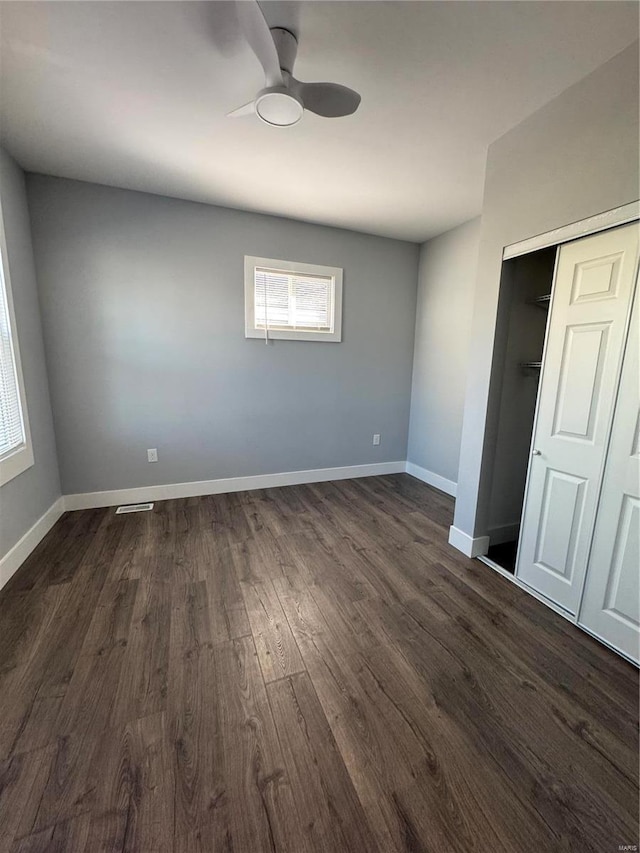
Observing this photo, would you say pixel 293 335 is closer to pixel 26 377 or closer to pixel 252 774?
pixel 26 377

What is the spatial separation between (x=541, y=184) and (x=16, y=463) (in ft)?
11.6

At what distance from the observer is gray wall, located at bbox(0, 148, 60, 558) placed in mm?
2154

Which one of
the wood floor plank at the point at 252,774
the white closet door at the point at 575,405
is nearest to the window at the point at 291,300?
the white closet door at the point at 575,405

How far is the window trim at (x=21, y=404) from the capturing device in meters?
2.07

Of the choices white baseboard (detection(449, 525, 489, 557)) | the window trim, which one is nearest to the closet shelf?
white baseboard (detection(449, 525, 489, 557))

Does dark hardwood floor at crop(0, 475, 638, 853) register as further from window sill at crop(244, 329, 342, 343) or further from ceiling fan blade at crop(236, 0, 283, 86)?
ceiling fan blade at crop(236, 0, 283, 86)

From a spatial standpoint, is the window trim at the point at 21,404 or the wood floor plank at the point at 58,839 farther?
the window trim at the point at 21,404

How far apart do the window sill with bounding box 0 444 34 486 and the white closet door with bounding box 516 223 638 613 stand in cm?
317

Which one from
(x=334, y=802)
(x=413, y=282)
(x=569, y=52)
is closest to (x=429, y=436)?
(x=413, y=282)

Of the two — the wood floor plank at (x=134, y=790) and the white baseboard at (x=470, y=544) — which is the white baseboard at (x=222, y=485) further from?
the wood floor plank at (x=134, y=790)

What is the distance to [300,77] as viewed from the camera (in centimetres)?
163

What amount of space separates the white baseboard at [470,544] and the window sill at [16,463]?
2.99 meters

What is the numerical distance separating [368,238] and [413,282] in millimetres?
709

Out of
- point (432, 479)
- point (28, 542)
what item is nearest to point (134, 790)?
point (28, 542)
